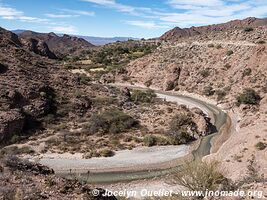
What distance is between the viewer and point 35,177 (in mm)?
18188

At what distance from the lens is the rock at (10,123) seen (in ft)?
131

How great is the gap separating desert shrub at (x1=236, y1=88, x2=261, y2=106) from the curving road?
17.9 metres

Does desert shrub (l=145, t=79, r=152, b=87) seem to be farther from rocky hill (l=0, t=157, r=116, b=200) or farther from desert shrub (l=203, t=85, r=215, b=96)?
rocky hill (l=0, t=157, r=116, b=200)

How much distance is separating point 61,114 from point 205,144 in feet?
54.5

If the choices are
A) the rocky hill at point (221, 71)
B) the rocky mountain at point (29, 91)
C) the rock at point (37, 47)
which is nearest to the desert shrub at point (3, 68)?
the rocky mountain at point (29, 91)

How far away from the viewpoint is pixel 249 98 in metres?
56.1

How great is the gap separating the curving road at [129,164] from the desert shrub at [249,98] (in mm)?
17869

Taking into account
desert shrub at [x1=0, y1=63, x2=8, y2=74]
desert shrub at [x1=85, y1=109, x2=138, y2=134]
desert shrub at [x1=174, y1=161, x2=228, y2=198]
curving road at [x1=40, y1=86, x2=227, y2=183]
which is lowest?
curving road at [x1=40, y1=86, x2=227, y2=183]

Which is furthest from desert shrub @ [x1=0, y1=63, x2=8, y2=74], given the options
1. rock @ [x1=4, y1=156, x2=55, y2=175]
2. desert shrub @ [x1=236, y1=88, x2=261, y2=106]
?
rock @ [x1=4, y1=156, x2=55, y2=175]

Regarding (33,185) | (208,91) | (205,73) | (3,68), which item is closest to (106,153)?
(33,185)

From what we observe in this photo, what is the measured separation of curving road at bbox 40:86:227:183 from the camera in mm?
33000

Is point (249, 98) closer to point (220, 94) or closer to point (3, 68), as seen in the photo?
point (220, 94)

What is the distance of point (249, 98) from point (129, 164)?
2690 cm

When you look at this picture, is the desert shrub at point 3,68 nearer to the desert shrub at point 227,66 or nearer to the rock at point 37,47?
the desert shrub at point 227,66
